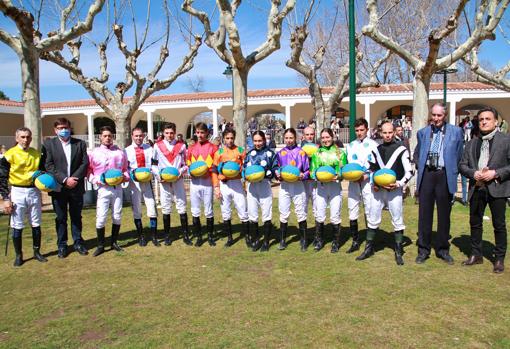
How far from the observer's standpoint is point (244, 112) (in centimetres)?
1006

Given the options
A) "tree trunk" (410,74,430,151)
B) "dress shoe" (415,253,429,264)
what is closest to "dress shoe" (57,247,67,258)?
"dress shoe" (415,253,429,264)

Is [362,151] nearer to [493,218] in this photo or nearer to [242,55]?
[493,218]

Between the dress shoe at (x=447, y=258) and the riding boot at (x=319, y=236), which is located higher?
the riding boot at (x=319, y=236)

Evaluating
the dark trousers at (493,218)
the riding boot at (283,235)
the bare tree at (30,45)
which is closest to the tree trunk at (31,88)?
the bare tree at (30,45)

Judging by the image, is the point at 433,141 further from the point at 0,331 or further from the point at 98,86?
the point at 98,86

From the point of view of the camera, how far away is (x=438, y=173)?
5.32 meters

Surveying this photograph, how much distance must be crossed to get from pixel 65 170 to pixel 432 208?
5.13 metres

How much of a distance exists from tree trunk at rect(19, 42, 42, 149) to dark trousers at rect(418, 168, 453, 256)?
306 inches

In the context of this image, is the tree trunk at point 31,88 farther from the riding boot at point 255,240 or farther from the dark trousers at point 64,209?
the riding boot at point 255,240

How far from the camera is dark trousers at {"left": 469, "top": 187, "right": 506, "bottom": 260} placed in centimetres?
495

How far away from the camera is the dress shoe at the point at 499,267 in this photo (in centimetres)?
493

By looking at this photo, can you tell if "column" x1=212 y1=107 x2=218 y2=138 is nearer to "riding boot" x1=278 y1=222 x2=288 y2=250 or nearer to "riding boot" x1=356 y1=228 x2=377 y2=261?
"riding boot" x1=278 y1=222 x2=288 y2=250

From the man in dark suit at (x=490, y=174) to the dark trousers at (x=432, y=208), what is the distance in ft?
1.00

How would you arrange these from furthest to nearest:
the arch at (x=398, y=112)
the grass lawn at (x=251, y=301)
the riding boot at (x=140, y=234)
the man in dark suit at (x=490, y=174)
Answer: the arch at (x=398, y=112), the riding boot at (x=140, y=234), the man in dark suit at (x=490, y=174), the grass lawn at (x=251, y=301)
